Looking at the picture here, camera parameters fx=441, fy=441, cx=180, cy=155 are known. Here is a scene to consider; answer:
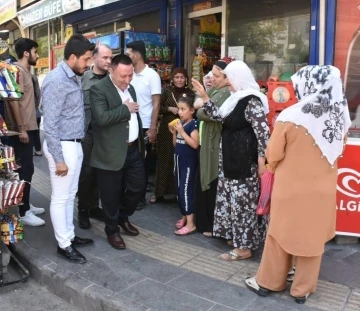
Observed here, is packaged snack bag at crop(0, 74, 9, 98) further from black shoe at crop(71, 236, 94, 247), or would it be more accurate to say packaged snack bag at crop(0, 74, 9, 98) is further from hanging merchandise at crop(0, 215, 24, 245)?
black shoe at crop(71, 236, 94, 247)

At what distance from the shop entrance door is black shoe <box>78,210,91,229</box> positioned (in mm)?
2626

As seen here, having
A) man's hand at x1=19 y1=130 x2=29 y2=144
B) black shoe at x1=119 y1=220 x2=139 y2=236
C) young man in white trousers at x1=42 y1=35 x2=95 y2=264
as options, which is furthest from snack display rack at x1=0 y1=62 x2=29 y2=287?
black shoe at x1=119 y1=220 x2=139 y2=236

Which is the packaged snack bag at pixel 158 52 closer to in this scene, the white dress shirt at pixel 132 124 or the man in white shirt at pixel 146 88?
the man in white shirt at pixel 146 88

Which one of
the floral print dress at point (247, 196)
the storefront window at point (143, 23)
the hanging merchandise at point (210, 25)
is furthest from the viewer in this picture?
the storefront window at point (143, 23)

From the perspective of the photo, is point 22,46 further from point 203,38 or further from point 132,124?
point 203,38

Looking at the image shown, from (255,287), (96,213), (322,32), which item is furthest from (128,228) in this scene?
(322,32)

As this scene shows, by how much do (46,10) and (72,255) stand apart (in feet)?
17.7

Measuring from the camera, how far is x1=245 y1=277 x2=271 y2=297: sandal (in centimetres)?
312

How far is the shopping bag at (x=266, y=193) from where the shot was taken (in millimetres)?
3262

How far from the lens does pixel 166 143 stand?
527 cm

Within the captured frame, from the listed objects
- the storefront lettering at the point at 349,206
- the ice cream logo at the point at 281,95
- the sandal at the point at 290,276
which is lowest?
the sandal at the point at 290,276

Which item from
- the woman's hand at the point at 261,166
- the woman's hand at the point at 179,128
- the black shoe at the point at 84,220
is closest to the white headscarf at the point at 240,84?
the woman's hand at the point at 261,166

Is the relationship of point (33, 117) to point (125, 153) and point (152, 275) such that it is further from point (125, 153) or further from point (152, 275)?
point (152, 275)

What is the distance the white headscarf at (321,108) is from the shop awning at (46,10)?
4744 mm
